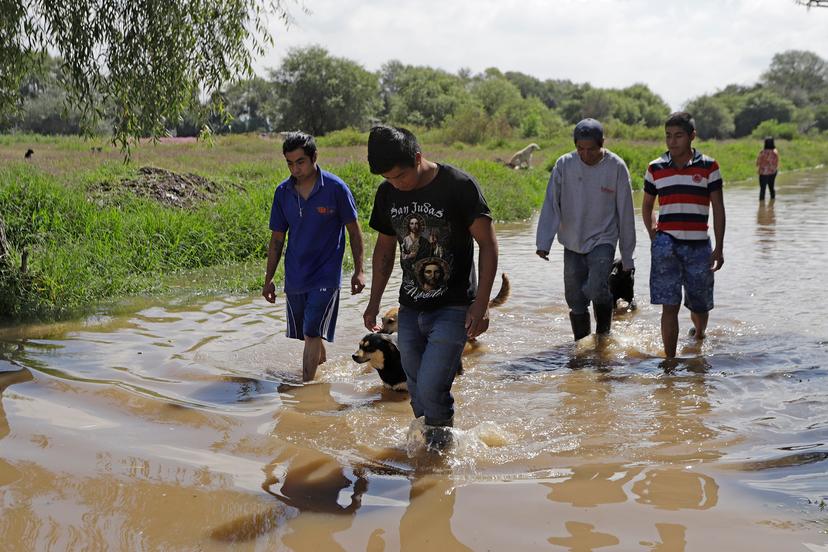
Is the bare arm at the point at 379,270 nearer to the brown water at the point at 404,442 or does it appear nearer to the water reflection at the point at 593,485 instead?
the brown water at the point at 404,442

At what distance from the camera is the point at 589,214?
7027 mm

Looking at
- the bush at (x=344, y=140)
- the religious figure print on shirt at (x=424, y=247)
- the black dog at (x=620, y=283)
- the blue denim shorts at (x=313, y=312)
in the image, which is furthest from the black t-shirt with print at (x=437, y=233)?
the bush at (x=344, y=140)

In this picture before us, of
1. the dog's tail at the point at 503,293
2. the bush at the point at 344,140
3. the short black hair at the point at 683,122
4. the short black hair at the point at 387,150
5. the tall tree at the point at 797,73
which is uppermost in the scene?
the tall tree at the point at 797,73

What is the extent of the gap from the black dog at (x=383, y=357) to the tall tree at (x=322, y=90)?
60426mm

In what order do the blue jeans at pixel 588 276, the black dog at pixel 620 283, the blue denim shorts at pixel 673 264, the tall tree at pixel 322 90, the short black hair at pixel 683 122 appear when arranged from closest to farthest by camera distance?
the short black hair at pixel 683 122, the blue denim shorts at pixel 673 264, the blue jeans at pixel 588 276, the black dog at pixel 620 283, the tall tree at pixel 322 90

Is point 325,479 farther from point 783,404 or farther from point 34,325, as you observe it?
point 34,325

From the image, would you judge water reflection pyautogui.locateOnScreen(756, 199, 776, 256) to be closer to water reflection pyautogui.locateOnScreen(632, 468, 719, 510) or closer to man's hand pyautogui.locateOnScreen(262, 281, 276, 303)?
man's hand pyautogui.locateOnScreen(262, 281, 276, 303)

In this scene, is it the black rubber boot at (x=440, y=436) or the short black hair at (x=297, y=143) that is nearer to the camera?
the black rubber boot at (x=440, y=436)

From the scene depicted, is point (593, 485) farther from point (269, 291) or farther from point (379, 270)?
point (269, 291)

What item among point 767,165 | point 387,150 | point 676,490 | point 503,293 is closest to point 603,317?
point 503,293

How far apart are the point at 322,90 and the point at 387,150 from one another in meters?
63.4

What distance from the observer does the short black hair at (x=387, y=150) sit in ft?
13.8

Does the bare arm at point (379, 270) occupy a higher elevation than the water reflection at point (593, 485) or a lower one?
higher

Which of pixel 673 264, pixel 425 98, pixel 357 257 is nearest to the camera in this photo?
pixel 357 257
